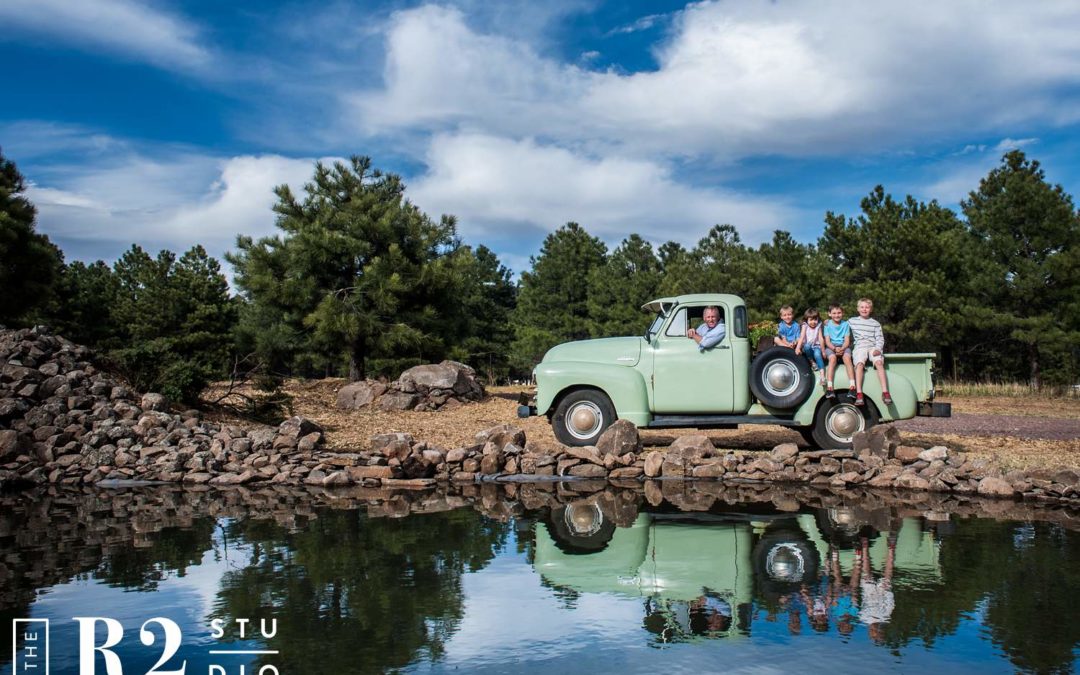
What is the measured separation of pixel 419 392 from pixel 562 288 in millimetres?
25766

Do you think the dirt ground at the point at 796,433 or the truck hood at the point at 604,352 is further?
the dirt ground at the point at 796,433

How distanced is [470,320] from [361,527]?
674 inches

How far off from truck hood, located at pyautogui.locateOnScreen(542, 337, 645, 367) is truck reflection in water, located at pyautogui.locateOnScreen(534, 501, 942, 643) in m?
3.63

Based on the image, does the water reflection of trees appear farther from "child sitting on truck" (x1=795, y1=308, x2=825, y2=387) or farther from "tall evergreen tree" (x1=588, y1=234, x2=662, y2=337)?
"tall evergreen tree" (x1=588, y1=234, x2=662, y2=337)

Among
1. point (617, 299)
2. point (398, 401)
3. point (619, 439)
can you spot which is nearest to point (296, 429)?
point (619, 439)

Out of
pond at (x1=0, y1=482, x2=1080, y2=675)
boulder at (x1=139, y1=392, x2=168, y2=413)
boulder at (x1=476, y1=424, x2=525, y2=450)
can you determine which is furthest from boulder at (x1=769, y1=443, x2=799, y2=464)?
boulder at (x1=139, y1=392, x2=168, y2=413)

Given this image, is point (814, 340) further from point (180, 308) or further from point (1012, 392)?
point (180, 308)

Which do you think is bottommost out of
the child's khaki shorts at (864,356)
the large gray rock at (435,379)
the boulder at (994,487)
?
the boulder at (994,487)

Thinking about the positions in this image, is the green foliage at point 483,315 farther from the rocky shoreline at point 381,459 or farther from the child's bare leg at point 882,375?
the child's bare leg at point 882,375

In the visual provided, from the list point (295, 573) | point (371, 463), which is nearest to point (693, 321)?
point (371, 463)

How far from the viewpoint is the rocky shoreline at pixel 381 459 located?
10.1 m

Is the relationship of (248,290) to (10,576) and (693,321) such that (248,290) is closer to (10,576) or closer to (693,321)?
(693,321)

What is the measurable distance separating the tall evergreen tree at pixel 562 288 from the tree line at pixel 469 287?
0.38 feet

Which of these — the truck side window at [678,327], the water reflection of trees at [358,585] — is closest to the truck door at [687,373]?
the truck side window at [678,327]
